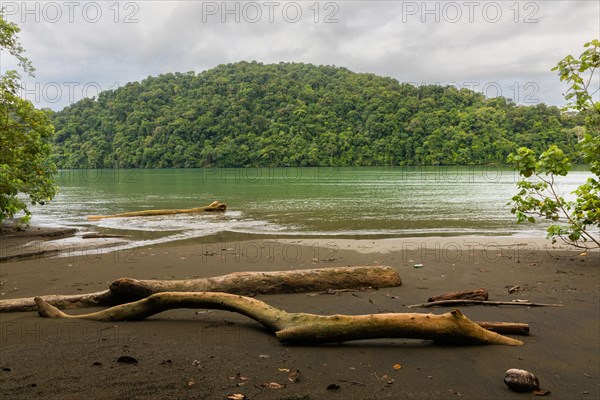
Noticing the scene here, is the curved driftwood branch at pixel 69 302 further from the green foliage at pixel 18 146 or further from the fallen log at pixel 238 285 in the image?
the green foliage at pixel 18 146

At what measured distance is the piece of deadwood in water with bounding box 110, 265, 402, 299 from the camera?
6.91 metres

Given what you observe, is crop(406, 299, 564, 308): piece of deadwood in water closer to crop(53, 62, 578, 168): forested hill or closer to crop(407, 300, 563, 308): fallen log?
crop(407, 300, 563, 308): fallen log

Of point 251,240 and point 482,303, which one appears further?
point 251,240

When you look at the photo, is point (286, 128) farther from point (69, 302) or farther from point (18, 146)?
point (69, 302)

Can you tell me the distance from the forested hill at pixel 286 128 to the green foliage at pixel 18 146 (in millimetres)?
A: 120579

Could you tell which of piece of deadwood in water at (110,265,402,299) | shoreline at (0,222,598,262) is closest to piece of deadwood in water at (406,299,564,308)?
piece of deadwood in water at (110,265,402,299)

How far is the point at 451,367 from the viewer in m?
4.52

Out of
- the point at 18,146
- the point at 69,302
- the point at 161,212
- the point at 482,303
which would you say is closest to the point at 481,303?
the point at 482,303

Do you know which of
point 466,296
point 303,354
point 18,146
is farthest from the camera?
point 18,146

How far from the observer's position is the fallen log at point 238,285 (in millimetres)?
6715

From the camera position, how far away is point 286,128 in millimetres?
147375

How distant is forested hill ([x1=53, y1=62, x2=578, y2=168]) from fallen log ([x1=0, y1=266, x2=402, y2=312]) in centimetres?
12973

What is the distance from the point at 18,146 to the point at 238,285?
11.6m

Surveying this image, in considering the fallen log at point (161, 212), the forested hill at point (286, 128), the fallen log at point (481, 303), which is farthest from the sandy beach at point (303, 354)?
the forested hill at point (286, 128)
